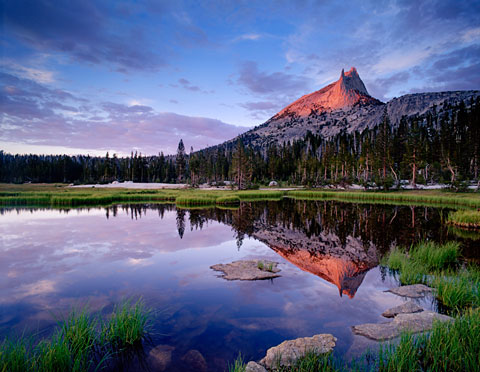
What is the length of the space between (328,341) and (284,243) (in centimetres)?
1292

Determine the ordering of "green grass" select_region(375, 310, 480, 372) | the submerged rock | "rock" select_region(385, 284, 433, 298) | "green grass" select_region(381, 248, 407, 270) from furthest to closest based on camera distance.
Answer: "green grass" select_region(381, 248, 407, 270) → the submerged rock → "rock" select_region(385, 284, 433, 298) → "green grass" select_region(375, 310, 480, 372)

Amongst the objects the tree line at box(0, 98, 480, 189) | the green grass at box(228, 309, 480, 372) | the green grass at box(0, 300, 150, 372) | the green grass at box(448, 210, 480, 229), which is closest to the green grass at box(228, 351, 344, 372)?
the green grass at box(228, 309, 480, 372)

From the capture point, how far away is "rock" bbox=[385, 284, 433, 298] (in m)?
9.82

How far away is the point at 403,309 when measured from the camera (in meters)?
8.52

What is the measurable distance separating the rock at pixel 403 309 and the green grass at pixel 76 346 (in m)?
7.43

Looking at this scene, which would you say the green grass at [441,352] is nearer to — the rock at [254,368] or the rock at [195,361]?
the rock at [254,368]

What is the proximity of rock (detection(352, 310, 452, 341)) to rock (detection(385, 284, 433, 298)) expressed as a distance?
2.35 m

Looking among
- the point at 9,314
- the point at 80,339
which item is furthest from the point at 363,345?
the point at 9,314

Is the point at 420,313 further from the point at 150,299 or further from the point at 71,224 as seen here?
the point at 71,224

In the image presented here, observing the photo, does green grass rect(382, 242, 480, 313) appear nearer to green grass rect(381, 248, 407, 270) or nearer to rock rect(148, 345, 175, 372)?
green grass rect(381, 248, 407, 270)

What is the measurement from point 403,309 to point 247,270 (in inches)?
262

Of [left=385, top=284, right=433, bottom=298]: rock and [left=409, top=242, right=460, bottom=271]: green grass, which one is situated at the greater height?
[left=409, top=242, right=460, bottom=271]: green grass

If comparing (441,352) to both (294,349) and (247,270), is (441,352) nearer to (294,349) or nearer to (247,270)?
(294,349)

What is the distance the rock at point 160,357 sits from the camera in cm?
609
